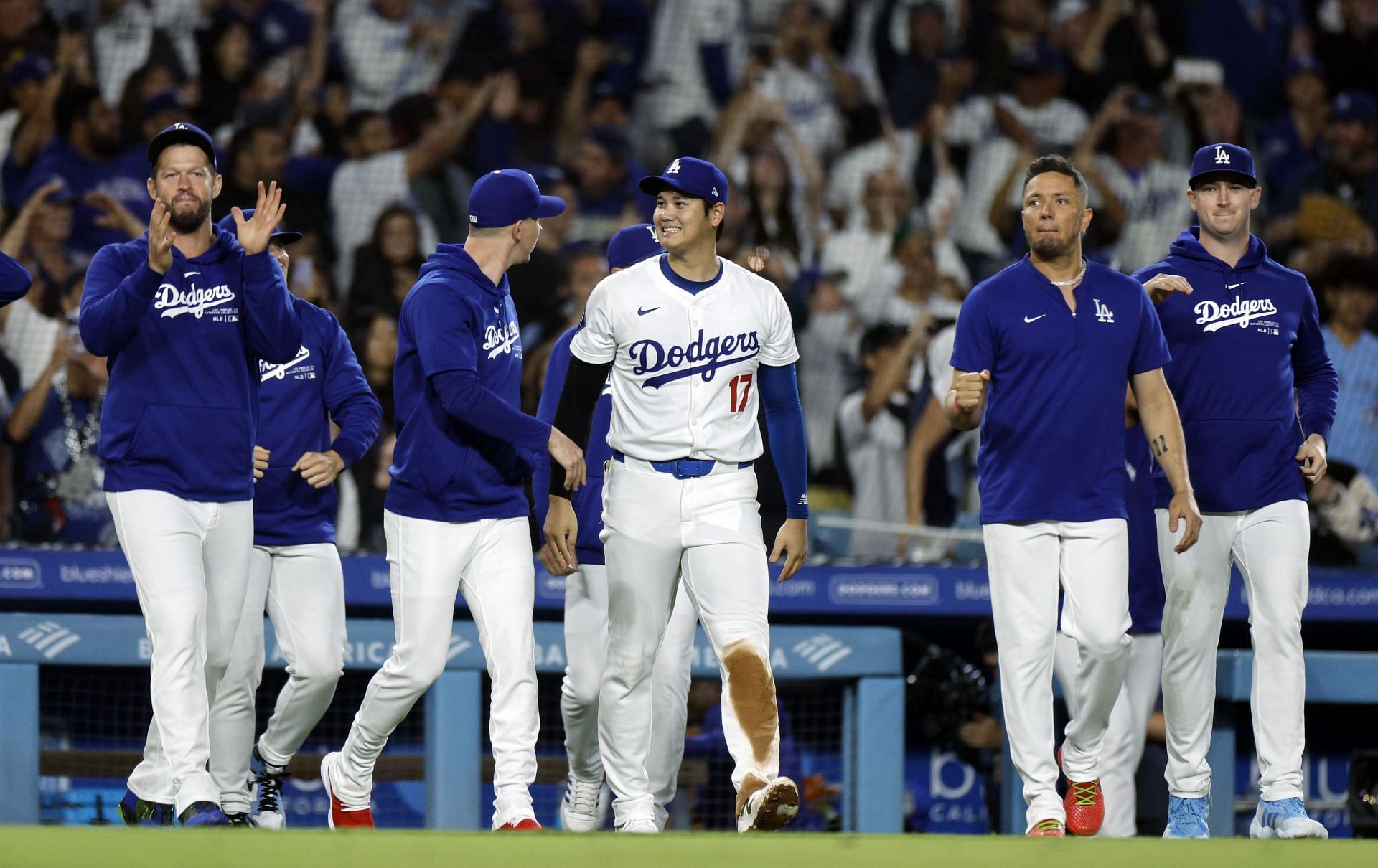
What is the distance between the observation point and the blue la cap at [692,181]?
4.71 m

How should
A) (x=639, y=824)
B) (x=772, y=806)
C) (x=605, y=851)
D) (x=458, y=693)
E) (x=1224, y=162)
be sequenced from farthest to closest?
(x=458, y=693) < (x=1224, y=162) < (x=639, y=824) < (x=772, y=806) < (x=605, y=851)

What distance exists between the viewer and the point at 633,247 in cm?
575

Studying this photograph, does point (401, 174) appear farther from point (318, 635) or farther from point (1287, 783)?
point (1287, 783)

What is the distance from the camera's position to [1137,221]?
32.5 ft

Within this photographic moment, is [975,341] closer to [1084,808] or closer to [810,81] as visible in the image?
[1084,808]

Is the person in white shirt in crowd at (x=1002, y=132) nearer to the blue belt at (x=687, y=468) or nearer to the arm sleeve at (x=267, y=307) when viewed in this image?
the blue belt at (x=687, y=468)

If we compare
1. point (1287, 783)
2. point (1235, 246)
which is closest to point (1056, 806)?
point (1287, 783)

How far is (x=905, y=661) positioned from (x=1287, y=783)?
Result: 99.8 inches

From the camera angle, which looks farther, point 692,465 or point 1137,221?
point 1137,221

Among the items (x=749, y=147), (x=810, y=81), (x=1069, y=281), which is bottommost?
(x=1069, y=281)

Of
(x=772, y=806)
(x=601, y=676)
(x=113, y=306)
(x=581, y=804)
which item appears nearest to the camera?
(x=772, y=806)

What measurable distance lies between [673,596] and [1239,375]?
1954 mm

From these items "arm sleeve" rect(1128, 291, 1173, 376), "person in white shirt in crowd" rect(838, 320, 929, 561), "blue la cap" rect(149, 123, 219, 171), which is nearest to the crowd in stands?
"person in white shirt in crowd" rect(838, 320, 929, 561)

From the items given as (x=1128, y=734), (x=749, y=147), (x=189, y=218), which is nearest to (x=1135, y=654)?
(x=1128, y=734)
